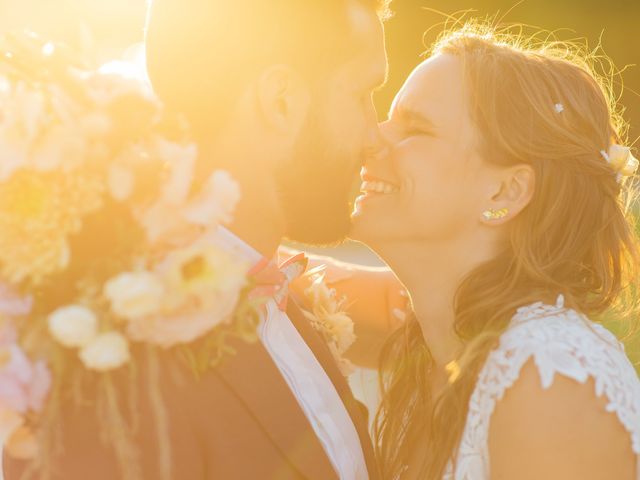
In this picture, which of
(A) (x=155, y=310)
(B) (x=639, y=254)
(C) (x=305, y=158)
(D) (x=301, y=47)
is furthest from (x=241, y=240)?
(B) (x=639, y=254)

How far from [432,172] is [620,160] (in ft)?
2.31

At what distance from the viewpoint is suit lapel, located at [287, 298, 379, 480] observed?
2.87 metres

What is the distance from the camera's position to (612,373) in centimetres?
263

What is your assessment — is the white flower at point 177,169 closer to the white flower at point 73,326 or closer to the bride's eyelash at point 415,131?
the white flower at point 73,326

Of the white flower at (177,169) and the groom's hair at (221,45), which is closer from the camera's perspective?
the white flower at (177,169)

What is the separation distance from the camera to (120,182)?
182 cm

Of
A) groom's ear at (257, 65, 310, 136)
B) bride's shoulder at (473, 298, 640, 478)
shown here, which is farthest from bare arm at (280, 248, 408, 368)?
bride's shoulder at (473, 298, 640, 478)

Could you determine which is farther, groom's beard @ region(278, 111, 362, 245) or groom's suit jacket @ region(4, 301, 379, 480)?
groom's beard @ region(278, 111, 362, 245)

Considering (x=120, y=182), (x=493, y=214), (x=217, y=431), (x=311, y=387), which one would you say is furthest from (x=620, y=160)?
(x=120, y=182)

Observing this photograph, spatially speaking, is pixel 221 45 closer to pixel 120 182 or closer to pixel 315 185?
pixel 315 185

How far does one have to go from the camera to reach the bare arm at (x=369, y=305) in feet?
12.9

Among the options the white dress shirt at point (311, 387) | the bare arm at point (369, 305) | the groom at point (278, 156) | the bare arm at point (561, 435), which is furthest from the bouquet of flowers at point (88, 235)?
the bare arm at point (369, 305)

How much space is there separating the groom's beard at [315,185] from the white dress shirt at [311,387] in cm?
30

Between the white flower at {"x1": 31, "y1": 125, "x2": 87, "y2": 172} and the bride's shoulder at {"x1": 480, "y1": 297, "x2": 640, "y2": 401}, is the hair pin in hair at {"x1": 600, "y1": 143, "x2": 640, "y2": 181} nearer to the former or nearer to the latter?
the bride's shoulder at {"x1": 480, "y1": 297, "x2": 640, "y2": 401}
